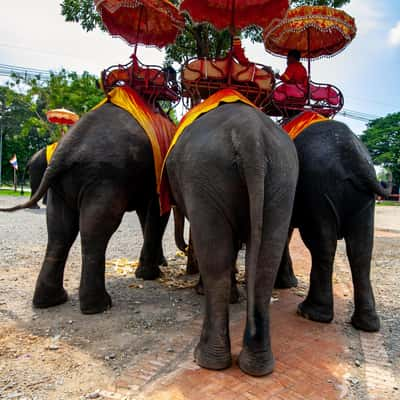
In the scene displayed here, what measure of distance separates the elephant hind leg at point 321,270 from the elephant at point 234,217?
1037 millimetres

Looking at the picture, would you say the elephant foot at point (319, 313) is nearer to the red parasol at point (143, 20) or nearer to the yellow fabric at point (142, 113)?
the yellow fabric at point (142, 113)

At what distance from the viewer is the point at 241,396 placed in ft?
8.84

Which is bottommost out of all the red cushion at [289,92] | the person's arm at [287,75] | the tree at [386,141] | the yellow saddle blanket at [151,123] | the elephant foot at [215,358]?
the elephant foot at [215,358]

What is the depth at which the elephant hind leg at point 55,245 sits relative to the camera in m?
4.22

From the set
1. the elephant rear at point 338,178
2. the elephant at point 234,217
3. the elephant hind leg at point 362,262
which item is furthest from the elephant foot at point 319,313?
the elephant at point 234,217

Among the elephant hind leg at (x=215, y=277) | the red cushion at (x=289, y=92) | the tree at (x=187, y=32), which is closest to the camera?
the elephant hind leg at (x=215, y=277)

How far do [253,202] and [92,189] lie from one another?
1.89 metres

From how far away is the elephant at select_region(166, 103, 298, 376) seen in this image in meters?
2.96

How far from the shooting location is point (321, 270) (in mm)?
4066

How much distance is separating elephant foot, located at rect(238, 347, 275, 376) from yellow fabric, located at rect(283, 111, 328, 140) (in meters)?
2.42

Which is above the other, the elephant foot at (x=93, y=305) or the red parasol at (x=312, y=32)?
the red parasol at (x=312, y=32)

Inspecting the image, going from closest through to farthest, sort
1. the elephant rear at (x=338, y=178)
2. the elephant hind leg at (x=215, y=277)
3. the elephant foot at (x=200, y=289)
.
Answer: the elephant hind leg at (x=215, y=277) < the elephant rear at (x=338, y=178) < the elephant foot at (x=200, y=289)

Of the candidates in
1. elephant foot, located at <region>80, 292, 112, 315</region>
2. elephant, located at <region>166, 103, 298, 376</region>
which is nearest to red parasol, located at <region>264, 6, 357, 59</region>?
elephant, located at <region>166, 103, 298, 376</region>

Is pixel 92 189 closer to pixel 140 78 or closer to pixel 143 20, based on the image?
pixel 140 78
